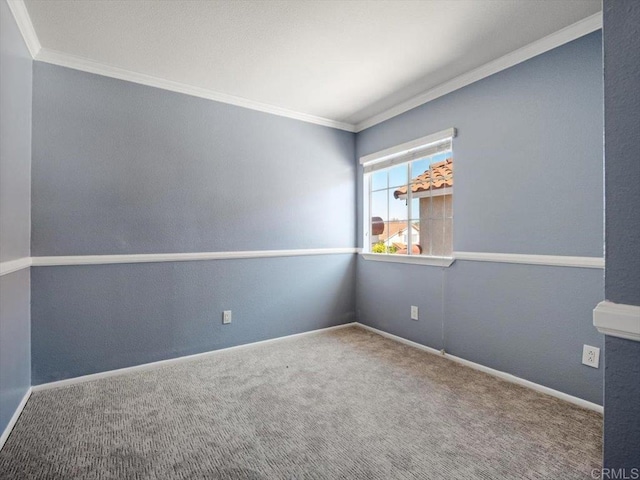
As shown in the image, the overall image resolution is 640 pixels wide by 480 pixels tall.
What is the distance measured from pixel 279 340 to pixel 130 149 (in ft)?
7.12

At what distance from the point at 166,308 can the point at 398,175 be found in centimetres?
257

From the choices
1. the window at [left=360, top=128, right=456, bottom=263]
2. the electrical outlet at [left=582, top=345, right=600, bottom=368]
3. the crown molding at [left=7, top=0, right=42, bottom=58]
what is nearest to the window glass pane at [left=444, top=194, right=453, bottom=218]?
the window at [left=360, top=128, right=456, bottom=263]

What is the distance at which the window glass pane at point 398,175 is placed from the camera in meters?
3.31

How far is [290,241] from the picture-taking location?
11.0 feet

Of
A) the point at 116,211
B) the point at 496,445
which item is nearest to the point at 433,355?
the point at 496,445

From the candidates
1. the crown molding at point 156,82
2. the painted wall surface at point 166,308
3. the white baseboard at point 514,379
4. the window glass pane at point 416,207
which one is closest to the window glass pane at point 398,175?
the window glass pane at point 416,207

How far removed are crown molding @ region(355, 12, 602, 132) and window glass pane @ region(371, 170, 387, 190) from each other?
23.2 inches

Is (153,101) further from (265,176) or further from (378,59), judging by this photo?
(378,59)

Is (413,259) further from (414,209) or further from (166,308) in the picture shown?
(166,308)

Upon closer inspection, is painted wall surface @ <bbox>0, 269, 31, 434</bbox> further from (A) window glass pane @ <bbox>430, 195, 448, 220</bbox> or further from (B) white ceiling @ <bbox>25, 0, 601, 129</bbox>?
(A) window glass pane @ <bbox>430, 195, 448, 220</bbox>

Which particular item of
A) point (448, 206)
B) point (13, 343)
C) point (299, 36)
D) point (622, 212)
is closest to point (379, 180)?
point (448, 206)

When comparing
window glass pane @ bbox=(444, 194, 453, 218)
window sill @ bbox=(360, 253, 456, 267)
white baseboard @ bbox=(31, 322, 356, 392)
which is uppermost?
window glass pane @ bbox=(444, 194, 453, 218)

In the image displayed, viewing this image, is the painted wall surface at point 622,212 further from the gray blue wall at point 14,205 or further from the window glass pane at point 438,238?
the gray blue wall at point 14,205

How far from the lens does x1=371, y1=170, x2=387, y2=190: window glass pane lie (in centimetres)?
360
